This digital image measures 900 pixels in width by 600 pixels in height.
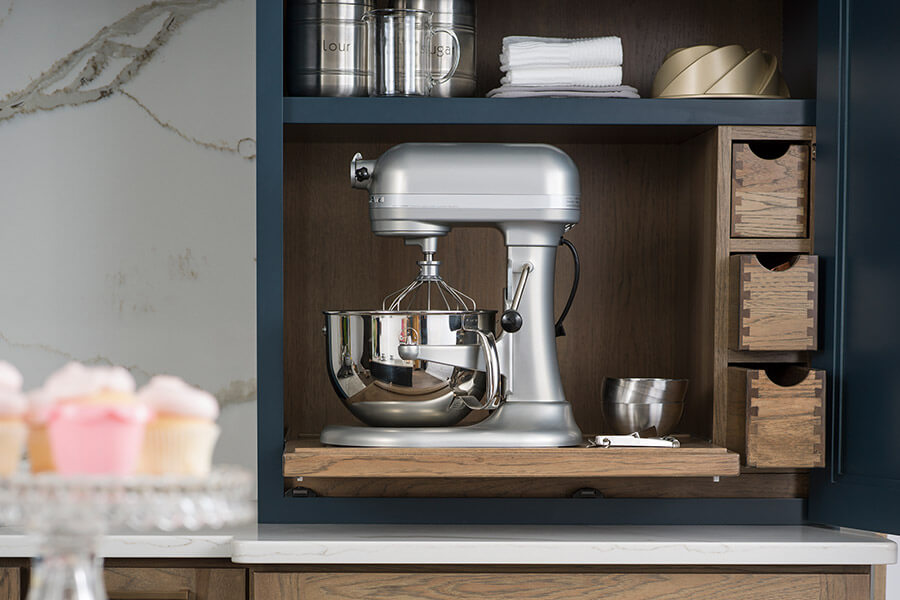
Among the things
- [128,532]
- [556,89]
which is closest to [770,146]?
[556,89]

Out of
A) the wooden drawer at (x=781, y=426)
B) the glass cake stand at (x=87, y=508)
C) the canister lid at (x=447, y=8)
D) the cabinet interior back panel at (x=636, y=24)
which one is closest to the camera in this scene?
the glass cake stand at (x=87, y=508)

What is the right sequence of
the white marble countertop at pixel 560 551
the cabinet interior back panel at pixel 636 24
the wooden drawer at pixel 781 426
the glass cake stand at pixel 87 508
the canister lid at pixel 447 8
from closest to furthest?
the glass cake stand at pixel 87 508
the white marble countertop at pixel 560 551
the wooden drawer at pixel 781 426
the canister lid at pixel 447 8
the cabinet interior back panel at pixel 636 24

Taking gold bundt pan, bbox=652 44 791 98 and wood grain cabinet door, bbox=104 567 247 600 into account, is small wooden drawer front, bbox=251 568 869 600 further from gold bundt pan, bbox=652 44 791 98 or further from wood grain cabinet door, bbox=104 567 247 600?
gold bundt pan, bbox=652 44 791 98

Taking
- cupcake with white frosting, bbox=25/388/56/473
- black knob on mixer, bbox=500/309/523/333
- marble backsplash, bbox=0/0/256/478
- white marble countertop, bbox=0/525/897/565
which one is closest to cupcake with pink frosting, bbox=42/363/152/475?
cupcake with white frosting, bbox=25/388/56/473

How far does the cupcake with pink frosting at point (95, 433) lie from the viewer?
602mm

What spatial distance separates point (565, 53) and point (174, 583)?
1150mm

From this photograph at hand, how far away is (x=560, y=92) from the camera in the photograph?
1.73 m

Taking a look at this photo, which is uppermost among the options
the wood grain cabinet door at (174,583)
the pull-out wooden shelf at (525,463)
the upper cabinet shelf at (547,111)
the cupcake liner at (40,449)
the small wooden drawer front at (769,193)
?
the upper cabinet shelf at (547,111)

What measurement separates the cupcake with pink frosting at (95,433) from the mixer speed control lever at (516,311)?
1111 mm

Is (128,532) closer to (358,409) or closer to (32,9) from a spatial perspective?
(358,409)

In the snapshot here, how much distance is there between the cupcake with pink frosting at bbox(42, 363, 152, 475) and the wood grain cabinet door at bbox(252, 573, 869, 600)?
1013 mm

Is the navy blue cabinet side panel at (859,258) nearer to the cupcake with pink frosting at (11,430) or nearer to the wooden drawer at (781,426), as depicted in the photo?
the wooden drawer at (781,426)

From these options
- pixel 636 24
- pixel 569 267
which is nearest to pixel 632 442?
pixel 569 267

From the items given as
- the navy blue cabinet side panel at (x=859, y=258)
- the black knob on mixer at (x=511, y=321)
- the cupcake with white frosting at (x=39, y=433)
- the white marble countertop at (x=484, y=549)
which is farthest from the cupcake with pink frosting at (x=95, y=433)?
the navy blue cabinet side panel at (x=859, y=258)
